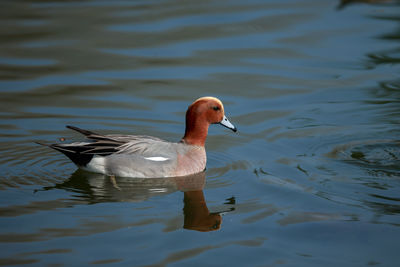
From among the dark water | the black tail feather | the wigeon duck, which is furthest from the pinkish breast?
the black tail feather

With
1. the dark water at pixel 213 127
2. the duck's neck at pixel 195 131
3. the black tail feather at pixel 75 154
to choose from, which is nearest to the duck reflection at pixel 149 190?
the dark water at pixel 213 127

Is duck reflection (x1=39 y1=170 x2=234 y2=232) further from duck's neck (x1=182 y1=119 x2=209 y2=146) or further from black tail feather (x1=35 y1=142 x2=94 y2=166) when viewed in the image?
duck's neck (x1=182 y1=119 x2=209 y2=146)

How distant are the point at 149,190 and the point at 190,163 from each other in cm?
69

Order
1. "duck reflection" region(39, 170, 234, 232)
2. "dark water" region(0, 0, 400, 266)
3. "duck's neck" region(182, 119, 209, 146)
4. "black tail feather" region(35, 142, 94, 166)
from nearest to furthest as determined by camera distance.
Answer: "dark water" region(0, 0, 400, 266), "duck reflection" region(39, 170, 234, 232), "black tail feather" region(35, 142, 94, 166), "duck's neck" region(182, 119, 209, 146)

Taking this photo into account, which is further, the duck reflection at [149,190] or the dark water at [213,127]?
the duck reflection at [149,190]

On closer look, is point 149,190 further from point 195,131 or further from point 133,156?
point 195,131

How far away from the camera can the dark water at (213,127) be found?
547cm

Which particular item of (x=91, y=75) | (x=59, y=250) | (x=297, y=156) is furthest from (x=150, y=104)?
(x=59, y=250)

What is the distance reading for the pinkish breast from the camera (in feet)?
23.4

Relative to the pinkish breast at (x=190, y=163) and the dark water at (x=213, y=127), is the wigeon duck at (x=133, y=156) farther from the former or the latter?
the dark water at (x=213, y=127)

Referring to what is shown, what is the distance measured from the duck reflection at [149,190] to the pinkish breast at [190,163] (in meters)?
0.07

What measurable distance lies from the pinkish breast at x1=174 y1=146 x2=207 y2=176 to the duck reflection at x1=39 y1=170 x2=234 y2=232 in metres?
0.07

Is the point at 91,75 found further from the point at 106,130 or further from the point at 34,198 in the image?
the point at 34,198

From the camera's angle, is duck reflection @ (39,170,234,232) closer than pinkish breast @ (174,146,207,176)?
Yes
